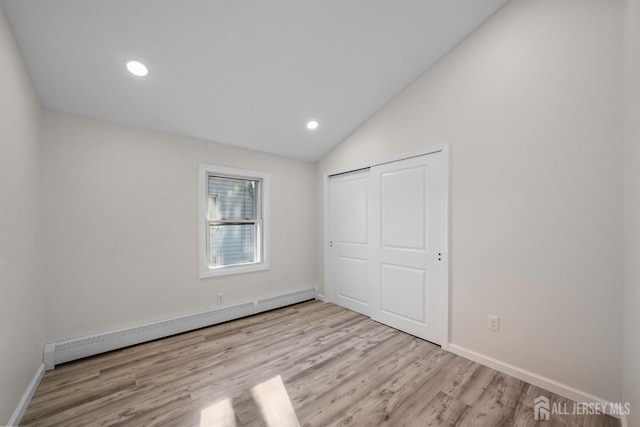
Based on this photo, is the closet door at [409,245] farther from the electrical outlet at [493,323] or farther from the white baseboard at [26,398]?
the white baseboard at [26,398]

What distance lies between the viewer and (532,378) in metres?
1.99

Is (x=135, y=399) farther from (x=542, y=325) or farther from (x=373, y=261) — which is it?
(x=542, y=325)

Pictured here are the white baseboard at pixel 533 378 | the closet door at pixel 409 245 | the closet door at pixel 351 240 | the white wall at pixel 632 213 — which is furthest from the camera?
the closet door at pixel 351 240

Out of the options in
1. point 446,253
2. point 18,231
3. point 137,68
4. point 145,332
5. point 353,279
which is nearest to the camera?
point 18,231

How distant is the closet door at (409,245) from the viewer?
2625 mm

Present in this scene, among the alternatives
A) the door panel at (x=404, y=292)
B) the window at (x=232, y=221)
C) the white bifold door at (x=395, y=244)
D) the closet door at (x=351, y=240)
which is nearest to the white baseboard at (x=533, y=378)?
the white bifold door at (x=395, y=244)

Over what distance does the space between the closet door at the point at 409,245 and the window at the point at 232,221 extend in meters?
1.61

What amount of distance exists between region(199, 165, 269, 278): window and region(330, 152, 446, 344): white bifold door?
1186 mm

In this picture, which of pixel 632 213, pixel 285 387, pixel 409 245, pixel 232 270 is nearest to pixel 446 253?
pixel 409 245

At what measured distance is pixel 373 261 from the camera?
3287 millimetres

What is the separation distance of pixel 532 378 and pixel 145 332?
366 cm

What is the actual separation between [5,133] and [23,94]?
1.89 feet

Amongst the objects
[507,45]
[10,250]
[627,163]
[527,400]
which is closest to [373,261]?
[527,400]

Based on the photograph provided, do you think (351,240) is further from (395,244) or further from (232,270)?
(232,270)
